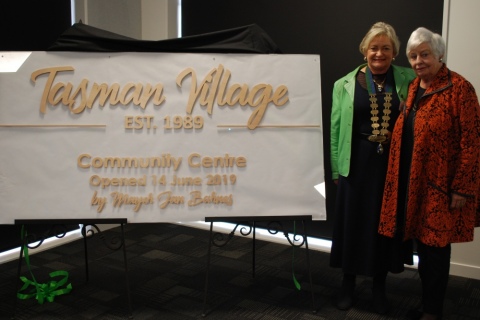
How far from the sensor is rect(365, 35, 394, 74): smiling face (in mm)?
2387

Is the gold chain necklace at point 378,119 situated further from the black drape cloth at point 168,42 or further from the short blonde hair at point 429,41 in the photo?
the black drape cloth at point 168,42

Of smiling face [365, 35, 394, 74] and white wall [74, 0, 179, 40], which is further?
white wall [74, 0, 179, 40]

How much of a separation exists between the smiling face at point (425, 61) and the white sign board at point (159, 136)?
463mm

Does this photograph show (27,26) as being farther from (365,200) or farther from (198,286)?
(365,200)

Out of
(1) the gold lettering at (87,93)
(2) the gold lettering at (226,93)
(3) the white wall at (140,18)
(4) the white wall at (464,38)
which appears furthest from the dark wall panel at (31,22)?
(4) the white wall at (464,38)

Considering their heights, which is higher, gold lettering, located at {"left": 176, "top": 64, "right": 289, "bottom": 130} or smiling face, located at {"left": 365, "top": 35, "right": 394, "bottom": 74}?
smiling face, located at {"left": 365, "top": 35, "right": 394, "bottom": 74}

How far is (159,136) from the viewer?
2381 millimetres

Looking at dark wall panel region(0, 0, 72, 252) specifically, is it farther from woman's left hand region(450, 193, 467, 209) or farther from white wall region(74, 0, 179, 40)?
woman's left hand region(450, 193, 467, 209)

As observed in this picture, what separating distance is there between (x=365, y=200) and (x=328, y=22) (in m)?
1.63

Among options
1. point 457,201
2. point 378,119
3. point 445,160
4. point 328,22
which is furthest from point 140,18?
point 457,201

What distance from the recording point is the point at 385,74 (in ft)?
8.10

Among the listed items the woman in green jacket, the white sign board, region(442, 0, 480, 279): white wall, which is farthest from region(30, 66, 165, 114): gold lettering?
region(442, 0, 480, 279): white wall

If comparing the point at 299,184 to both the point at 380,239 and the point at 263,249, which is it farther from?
the point at 263,249

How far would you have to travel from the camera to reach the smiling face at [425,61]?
225 centimetres
